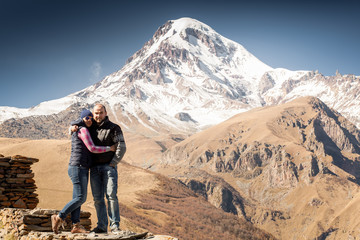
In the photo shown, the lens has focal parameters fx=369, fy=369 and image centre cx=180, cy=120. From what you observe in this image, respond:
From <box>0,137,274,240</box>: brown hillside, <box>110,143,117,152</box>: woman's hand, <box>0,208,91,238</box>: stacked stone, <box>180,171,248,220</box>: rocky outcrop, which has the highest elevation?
<box>110,143,117,152</box>: woman's hand

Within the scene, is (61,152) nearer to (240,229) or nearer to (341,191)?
(240,229)

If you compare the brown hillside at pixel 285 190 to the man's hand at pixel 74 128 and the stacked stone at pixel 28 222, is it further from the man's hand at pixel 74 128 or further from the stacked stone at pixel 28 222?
the man's hand at pixel 74 128

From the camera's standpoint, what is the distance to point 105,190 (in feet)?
27.5

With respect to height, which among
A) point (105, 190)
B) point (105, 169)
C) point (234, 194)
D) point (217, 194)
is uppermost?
point (105, 169)

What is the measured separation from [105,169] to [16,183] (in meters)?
7.20

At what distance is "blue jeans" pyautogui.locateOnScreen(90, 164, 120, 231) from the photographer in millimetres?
8203

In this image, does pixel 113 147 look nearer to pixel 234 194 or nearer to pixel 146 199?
pixel 146 199

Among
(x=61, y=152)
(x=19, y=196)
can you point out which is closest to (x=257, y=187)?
(x=61, y=152)

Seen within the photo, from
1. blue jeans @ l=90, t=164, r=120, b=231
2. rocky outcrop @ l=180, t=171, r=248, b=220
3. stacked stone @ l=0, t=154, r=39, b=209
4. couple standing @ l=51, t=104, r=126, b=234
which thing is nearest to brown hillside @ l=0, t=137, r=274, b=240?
stacked stone @ l=0, t=154, r=39, b=209


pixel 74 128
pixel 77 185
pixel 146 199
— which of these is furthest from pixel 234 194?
pixel 74 128

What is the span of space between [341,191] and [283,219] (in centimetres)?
3091

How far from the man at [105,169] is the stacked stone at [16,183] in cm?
635

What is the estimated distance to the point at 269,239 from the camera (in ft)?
200

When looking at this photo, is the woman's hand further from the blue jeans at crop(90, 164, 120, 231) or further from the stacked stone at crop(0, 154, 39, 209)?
the stacked stone at crop(0, 154, 39, 209)
